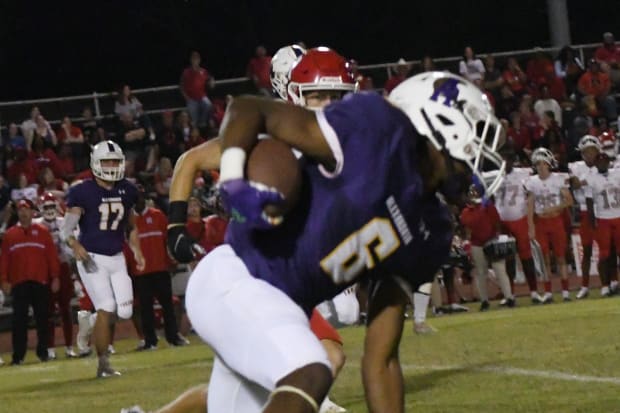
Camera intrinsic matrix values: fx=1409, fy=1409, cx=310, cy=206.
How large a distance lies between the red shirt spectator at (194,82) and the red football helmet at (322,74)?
14.3m

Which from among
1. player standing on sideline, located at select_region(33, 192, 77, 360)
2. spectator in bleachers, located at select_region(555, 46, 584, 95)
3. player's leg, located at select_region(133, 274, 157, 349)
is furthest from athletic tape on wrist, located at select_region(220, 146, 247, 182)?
spectator in bleachers, located at select_region(555, 46, 584, 95)

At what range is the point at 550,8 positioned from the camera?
23.0 meters

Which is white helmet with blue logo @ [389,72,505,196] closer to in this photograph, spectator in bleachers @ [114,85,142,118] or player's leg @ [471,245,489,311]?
player's leg @ [471,245,489,311]

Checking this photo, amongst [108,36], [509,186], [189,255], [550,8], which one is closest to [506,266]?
[509,186]

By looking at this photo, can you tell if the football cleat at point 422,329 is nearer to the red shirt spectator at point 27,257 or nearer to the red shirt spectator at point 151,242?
the red shirt spectator at point 151,242

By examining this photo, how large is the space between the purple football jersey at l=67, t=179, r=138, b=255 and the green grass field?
1047 millimetres

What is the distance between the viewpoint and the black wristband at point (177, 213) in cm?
466

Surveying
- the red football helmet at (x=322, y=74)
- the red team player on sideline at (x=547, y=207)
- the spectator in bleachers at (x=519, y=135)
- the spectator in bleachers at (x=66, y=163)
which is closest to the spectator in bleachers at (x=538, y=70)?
the spectator in bleachers at (x=519, y=135)

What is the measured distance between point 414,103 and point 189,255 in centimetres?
98

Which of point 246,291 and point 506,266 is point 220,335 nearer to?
point 246,291

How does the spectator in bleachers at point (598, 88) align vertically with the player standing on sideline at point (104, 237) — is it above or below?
below

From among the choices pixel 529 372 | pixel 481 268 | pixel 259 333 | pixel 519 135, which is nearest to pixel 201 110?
pixel 519 135

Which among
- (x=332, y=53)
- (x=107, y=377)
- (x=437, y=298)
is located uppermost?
(x=332, y=53)

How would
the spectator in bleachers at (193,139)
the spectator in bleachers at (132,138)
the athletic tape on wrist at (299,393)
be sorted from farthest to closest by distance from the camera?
the spectator in bleachers at (132,138) → the spectator in bleachers at (193,139) → the athletic tape on wrist at (299,393)
